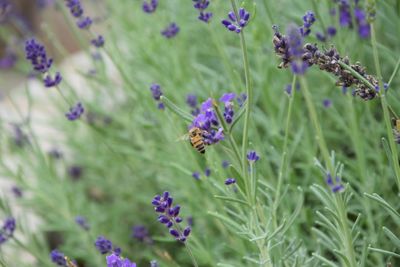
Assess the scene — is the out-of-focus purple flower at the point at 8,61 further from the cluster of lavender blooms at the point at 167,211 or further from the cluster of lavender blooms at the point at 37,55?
the cluster of lavender blooms at the point at 167,211

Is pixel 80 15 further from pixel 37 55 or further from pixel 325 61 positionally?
pixel 325 61

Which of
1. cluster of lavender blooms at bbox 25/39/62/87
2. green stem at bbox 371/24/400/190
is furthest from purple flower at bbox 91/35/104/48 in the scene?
green stem at bbox 371/24/400/190

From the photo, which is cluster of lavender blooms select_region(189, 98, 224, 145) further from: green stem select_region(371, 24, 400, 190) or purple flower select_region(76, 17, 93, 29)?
purple flower select_region(76, 17, 93, 29)

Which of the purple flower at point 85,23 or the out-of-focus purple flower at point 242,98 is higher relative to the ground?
the purple flower at point 85,23

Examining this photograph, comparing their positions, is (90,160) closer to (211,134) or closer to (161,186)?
(161,186)

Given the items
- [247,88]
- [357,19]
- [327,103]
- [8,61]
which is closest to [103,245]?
[247,88]

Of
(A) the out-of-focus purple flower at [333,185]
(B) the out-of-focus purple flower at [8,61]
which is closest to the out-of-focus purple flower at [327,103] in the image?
(A) the out-of-focus purple flower at [333,185]

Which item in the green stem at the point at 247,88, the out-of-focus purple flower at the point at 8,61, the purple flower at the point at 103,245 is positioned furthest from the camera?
the out-of-focus purple flower at the point at 8,61

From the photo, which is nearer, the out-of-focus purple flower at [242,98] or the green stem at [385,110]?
the green stem at [385,110]

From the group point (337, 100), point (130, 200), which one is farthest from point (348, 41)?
point (130, 200)
